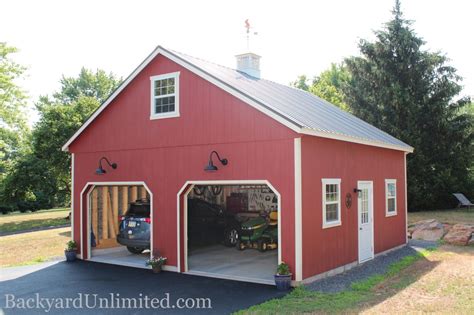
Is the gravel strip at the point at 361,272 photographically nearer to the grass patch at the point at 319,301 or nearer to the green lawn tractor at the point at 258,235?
the grass patch at the point at 319,301

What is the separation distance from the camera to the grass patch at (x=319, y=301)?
7.80 metres

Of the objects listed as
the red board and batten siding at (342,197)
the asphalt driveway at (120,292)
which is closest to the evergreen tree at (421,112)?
the red board and batten siding at (342,197)

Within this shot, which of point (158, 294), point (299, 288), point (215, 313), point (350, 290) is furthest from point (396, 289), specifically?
point (158, 294)

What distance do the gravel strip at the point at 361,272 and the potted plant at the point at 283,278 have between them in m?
0.47

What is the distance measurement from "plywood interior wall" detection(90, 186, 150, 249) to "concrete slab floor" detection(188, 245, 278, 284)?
292 centimetres

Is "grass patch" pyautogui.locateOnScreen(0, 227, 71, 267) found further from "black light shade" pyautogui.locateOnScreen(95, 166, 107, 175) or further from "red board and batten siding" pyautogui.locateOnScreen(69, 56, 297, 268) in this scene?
"black light shade" pyautogui.locateOnScreen(95, 166, 107, 175)

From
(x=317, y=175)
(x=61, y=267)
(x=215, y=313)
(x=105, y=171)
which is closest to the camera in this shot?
(x=215, y=313)

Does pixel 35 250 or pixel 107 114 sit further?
pixel 35 250

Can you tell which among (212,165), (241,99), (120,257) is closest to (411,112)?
(241,99)

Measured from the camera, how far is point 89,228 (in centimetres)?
1365

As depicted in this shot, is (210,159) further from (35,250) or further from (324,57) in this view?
(324,57)

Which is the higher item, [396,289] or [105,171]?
[105,171]

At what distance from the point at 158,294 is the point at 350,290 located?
389cm

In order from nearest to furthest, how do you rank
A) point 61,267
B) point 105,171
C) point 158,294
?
1. point 158,294
2. point 61,267
3. point 105,171
